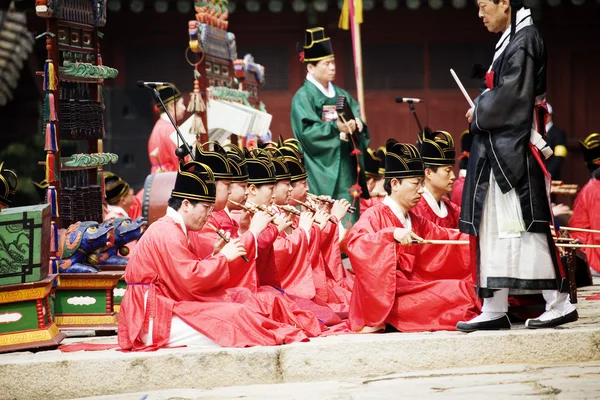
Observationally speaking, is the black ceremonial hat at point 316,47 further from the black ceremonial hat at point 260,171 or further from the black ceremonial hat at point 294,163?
the black ceremonial hat at point 260,171

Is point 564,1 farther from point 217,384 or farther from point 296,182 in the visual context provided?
point 217,384

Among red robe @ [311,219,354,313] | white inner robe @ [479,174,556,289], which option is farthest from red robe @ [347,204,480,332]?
red robe @ [311,219,354,313]

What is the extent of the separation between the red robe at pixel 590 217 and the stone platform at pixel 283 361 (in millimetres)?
4190

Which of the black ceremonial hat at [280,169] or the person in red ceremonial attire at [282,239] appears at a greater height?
the black ceremonial hat at [280,169]

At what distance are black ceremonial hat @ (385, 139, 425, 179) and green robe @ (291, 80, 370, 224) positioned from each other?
113 inches

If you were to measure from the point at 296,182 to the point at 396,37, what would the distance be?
7244 mm

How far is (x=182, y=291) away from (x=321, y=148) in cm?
403

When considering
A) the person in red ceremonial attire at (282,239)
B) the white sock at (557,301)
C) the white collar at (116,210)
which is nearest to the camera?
the white sock at (557,301)

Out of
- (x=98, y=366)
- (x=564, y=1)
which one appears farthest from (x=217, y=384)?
(x=564, y=1)

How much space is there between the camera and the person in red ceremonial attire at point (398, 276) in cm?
669

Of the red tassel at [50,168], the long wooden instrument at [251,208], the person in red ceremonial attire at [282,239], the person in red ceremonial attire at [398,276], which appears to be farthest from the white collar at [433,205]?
the red tassel at [50,168]

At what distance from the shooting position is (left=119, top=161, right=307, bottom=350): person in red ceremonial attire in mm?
6156

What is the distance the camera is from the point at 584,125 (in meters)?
14.8

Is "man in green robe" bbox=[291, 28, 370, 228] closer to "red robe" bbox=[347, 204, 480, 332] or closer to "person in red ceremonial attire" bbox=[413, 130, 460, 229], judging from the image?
"person in red ceremonial attire" bbox=[413, 130, 460, 229]
